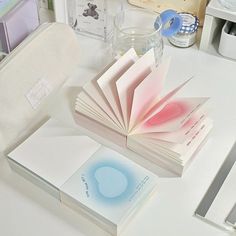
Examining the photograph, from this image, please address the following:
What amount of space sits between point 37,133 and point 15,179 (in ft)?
0.26

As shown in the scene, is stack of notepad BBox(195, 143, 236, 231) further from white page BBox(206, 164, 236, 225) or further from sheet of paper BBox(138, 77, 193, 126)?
sheet of paper BBox(138, 77, 193, 126)

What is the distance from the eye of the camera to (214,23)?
3.15 ft

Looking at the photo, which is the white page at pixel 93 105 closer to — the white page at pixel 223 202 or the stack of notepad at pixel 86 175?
the stack of notepad at pixel 86 175

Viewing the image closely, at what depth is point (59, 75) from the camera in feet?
2.76

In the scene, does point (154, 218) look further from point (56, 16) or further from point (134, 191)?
point (56, 16)

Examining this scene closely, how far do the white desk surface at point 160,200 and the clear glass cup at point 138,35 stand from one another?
9 cm

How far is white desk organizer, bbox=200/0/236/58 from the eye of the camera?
3.02ft

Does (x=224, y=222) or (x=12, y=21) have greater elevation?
(x=12, y=21)

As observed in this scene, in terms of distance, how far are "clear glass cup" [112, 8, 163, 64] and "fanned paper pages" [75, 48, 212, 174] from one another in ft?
0.42

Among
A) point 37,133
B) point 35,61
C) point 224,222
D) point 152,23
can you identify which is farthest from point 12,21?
point 224,222

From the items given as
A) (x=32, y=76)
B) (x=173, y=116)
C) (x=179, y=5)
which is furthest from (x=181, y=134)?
(x=179, y=5)

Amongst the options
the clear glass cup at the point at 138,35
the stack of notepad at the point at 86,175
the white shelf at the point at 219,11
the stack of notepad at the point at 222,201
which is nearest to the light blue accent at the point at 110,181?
the stack of notepad at the point at 86,175

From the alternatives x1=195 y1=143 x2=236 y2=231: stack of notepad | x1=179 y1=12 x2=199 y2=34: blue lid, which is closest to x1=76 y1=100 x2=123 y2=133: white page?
x1=195 y1=143 x2=236 y2=231: stack of notepad

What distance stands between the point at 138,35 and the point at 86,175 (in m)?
0.35
